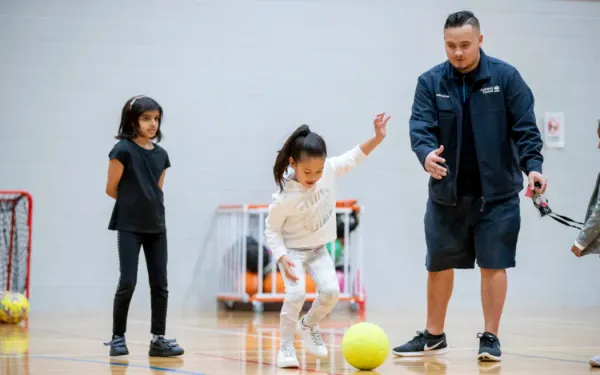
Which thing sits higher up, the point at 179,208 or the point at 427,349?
the point at 179,208

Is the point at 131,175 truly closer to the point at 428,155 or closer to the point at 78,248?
the point at 428,155

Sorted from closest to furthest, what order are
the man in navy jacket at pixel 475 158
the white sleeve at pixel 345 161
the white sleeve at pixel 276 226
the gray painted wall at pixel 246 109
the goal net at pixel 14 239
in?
the white sleeve at pixel 276 226 < the man in navy jacket at pixel 475 158 < the white sleeve at pixel 345 161 < the goal net at pixel 14 239 < the gray painted wall at pixel 246 109

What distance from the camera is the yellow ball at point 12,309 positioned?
6727 millimetres

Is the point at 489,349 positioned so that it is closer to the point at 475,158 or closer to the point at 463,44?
the point at 475,158

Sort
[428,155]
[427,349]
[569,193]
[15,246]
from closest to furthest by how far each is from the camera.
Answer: [428,155], [427,349], [15,246], [569,193]

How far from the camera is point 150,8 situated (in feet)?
28.9

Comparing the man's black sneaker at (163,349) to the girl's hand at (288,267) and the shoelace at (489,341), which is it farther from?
the shoelace at (489,341)

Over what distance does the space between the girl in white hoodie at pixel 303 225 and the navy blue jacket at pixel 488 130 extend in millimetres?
299

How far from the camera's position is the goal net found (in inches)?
313

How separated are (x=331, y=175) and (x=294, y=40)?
16.3 feet

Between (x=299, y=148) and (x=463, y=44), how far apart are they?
0.99m

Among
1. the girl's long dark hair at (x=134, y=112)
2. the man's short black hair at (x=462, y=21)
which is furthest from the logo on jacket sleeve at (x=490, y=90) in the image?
the girl's long dark hair at (x=134, y=112)

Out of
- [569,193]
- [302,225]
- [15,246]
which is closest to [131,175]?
[302,225]

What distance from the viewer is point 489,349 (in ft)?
14.1
